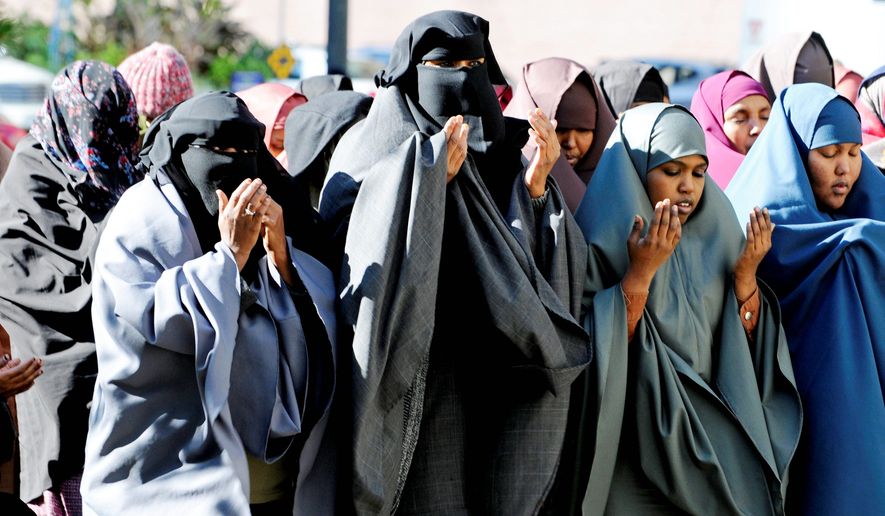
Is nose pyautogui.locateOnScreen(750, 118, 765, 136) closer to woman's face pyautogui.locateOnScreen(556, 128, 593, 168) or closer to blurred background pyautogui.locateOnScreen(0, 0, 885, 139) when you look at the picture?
woman's face pyautogui.locateOnScreen(556, 128, 593, 168)

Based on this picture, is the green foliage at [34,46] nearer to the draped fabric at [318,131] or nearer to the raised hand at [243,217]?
the draped fabric at [318,131]

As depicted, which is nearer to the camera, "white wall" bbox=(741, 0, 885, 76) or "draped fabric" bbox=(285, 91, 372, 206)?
"draped fabric" bbox=(285, 91, 372, 206)

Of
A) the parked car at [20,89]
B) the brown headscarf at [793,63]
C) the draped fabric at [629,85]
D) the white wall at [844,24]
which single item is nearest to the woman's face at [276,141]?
the draped fabric at [629,85]

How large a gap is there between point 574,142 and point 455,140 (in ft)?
4.24

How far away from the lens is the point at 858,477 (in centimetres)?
358

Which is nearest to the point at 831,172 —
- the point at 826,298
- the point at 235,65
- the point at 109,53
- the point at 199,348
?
the point at 826,298

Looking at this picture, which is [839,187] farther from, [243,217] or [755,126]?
[243,217]

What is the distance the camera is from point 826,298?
149 inches

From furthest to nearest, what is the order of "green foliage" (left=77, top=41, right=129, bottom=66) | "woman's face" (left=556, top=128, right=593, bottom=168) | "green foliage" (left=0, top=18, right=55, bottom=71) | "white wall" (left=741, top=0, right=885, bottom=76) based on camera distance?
1. "green foliage" (left=0, top=18, right=55, bottom=71)
2. "green foliage" (left=77, top=41, right=129, bottom=66)
3. "white wall" (left=741, top=0, right=885, bottom=76)
4. "woman's face" (left=556, top=128, right=593, bottom=168)

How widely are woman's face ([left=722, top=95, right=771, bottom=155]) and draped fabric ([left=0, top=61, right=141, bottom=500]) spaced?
2264 mm

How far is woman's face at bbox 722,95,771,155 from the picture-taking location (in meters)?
4.84

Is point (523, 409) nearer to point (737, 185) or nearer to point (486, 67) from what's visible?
point (486, 67)

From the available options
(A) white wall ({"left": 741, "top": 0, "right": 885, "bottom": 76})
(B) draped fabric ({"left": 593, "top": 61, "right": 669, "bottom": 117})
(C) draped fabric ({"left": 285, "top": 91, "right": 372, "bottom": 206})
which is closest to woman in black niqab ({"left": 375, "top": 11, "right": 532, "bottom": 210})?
(C) draped fabric ({"left": 285, "top": 91, "right": 372, "bottom": 206})

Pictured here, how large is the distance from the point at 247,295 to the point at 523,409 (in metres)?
0.79
